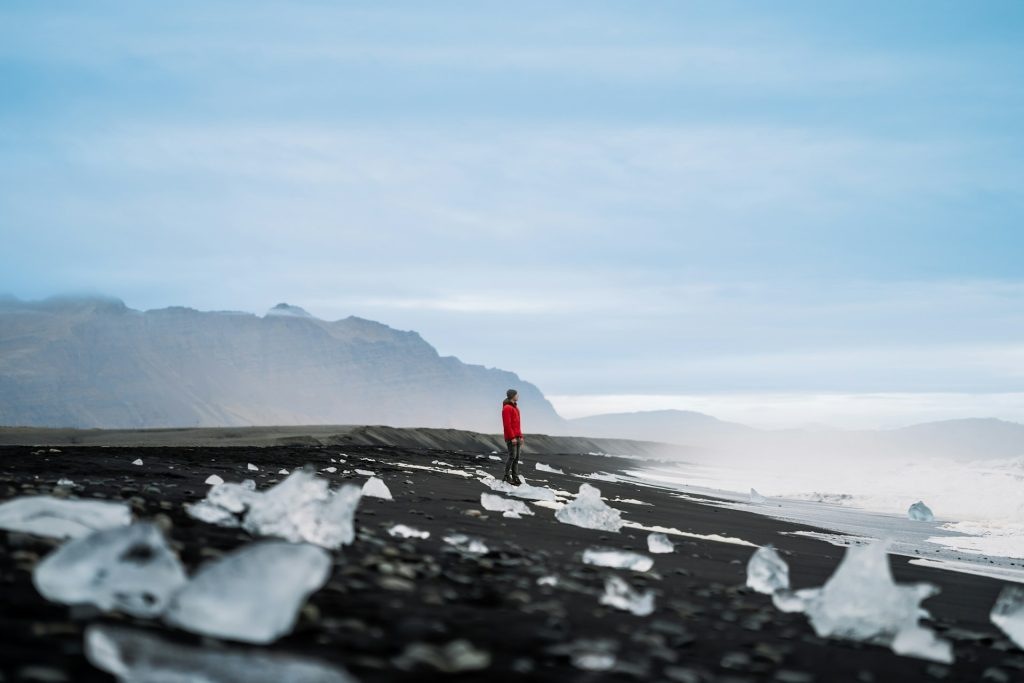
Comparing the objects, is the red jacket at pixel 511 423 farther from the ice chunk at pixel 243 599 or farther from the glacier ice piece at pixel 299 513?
the ice chunk at pixel 243 599

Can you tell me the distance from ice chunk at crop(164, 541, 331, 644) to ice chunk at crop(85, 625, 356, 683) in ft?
1.47

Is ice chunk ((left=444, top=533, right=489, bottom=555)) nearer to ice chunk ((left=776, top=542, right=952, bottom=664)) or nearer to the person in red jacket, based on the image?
ice chunk ((left=776, top=542, right=952, bottom=664))

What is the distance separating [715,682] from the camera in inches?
156

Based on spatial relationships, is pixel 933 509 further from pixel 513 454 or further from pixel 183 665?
pixel 183 665

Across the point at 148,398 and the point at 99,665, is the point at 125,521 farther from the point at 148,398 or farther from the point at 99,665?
the point at 148,398

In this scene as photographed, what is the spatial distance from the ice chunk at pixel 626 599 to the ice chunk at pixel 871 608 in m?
1.06

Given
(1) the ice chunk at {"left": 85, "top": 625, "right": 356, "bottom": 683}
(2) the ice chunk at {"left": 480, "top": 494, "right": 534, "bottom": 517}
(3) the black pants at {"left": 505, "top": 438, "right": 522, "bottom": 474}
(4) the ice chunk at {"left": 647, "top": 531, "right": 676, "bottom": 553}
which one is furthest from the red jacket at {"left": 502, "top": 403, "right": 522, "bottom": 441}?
(1) the ice chunk at {"left": 85, "top": 625, "right": 356, "bottom": 683}

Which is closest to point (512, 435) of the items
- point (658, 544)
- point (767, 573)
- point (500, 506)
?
point (500, 506)

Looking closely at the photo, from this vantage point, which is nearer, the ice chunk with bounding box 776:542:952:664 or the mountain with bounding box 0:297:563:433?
the ice chunk with bounding box 776:542:952:664

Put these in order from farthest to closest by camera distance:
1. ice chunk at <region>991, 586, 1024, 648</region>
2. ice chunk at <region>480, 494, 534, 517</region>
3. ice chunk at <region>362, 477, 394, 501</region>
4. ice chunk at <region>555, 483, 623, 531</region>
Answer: ice chunk at <region>362, 477, 394, 501</region> → ice chunk at <region>480, 494, 534, 517</region> → ice chunk at <region>555, 483, 623, 531</region> → ice chunk at <region>991, 586, 1024, 648</region>

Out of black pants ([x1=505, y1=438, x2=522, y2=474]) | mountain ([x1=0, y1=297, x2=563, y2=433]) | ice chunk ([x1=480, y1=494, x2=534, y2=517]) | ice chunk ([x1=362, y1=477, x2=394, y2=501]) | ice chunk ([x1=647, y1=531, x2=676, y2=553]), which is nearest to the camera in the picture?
ice chunk ([x1=647, y1=531, x2=676, y2=553])

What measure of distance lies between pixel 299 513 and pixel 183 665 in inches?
129

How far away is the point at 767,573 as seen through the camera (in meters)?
6.49

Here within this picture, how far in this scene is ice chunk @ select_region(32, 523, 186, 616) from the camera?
3.85 metres
